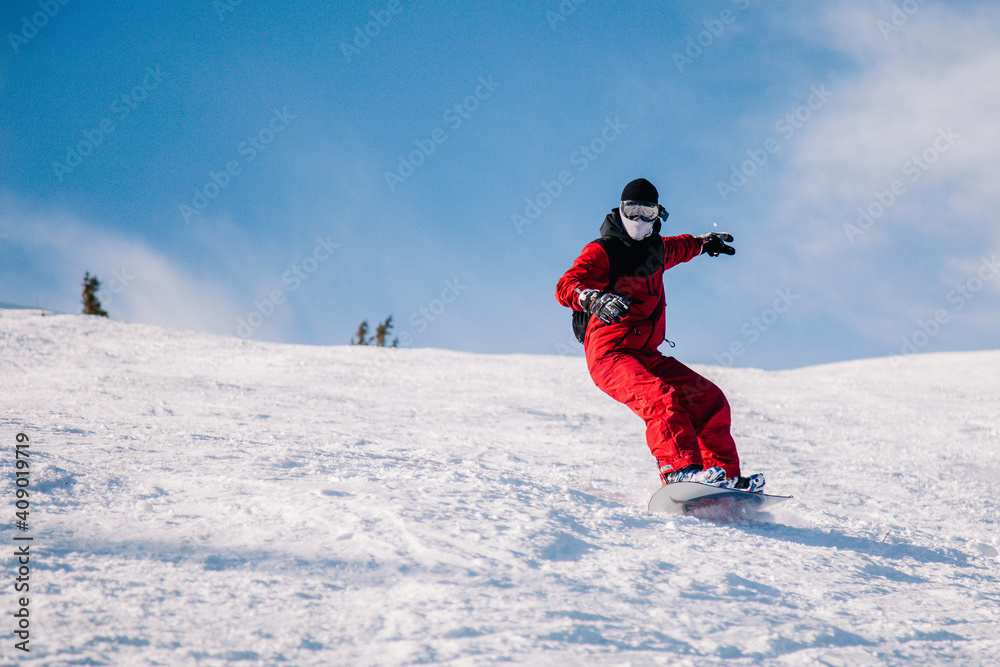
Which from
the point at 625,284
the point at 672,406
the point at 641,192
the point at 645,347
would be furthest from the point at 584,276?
the point at 672,406

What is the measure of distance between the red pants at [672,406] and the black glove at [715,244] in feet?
3.32

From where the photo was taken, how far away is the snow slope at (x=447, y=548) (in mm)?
1411

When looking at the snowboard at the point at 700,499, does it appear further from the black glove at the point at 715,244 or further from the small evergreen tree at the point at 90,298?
the small evergreen tree at the point at 90,298

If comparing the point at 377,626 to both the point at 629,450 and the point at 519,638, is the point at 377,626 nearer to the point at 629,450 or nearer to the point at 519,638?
the point at 519,638

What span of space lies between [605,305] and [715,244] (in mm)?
1487

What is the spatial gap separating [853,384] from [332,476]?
24.9ft

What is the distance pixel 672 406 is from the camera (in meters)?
3.00

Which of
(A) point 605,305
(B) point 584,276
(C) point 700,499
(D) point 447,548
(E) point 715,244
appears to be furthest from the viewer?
(E) point 715,244

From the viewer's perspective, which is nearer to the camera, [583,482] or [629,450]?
[583,482]

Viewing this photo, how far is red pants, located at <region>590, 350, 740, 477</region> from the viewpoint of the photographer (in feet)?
9.80

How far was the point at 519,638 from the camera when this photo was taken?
1417 mm

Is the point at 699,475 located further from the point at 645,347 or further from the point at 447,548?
the point at 447,548

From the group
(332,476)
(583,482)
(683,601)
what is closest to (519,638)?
(683,601)

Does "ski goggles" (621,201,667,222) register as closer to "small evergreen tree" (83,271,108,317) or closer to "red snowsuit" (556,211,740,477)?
"red snowsuit" (556,211,740,477)
